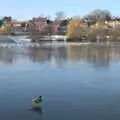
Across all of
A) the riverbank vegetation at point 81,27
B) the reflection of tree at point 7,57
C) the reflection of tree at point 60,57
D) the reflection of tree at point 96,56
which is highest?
the riverbank vegetation at point 81,27

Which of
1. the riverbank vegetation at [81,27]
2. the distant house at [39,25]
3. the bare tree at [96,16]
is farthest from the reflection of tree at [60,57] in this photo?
the distant house at [39,25]

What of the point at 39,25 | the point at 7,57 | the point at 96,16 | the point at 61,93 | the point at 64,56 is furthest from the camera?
the point at 39,25

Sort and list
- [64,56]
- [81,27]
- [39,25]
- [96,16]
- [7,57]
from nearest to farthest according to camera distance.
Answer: [7,57] < [64,56] < [81,27] < [96,16] < [39,25]

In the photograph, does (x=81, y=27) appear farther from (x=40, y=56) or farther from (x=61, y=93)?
(x=61, y=93)

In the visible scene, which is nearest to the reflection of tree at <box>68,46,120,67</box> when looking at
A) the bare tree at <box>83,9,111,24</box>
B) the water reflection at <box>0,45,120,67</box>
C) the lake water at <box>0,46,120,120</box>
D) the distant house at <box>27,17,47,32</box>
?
the water reflection at <box>0,45,120,67</box>

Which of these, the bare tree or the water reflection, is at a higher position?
the bare tree

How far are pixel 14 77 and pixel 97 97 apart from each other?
4.06 metres

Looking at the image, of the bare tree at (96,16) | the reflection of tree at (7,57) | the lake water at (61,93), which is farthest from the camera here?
the bare tree at (96,16)

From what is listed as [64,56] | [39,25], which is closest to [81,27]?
[39,25]

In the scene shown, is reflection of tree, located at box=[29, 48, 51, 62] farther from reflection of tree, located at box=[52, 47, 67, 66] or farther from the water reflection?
reflection of tree, located at box=[52, 47, 67, 66]

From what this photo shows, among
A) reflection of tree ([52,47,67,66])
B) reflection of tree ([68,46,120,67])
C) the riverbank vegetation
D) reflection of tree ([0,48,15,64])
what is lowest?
reflection of tree ([68,46,120,67])

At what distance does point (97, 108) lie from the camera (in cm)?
809

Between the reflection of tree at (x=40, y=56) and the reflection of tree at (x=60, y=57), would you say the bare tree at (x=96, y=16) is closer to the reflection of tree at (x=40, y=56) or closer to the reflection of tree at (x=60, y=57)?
the reflection of tree at (x=60, y=57)

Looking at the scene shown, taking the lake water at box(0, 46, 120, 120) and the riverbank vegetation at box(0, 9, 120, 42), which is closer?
the lake water at box(0, 46, 120, 120)
